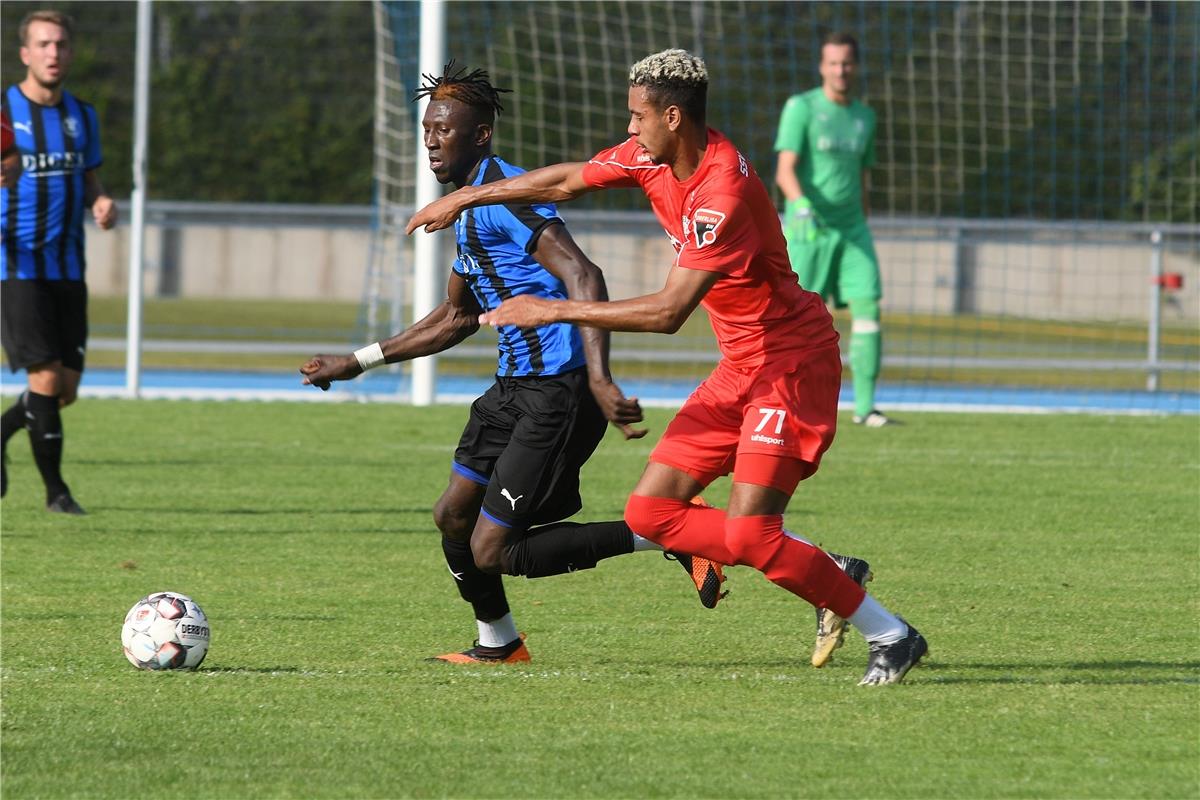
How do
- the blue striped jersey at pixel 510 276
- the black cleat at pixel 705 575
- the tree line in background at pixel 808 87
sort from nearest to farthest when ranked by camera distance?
the black cleat at pixel 705 575 → the blue striped jersey at pixel 510 276 → the tree line in background at pixel 808 87

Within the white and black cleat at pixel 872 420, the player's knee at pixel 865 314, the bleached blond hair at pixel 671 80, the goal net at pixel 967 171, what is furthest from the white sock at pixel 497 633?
the goal net at pixel 967 171

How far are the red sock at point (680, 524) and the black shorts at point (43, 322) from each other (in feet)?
13.8

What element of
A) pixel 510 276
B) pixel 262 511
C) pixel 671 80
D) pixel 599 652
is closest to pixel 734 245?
pixel 671 80

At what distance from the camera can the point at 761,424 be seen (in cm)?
519

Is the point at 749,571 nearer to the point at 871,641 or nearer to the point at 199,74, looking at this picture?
the point at 871,641

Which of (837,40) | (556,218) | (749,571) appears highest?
(837,40)

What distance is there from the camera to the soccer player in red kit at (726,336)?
499 centimetres

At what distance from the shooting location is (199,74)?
3247 centimetres

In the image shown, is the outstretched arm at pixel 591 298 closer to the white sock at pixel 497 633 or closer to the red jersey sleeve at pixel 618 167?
the red jersey sleeve at pixel 618 167

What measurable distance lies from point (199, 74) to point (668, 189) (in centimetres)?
2863

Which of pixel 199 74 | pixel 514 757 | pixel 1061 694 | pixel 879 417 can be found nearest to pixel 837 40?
pixel 879 417

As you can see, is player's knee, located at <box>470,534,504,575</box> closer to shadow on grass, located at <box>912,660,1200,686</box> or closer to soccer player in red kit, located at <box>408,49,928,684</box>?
soccer player in red kit, located at <box>408,49,928,684</box>

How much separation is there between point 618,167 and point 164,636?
1.92 m

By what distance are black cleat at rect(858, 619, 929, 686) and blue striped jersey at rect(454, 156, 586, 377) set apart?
1.34 meters
